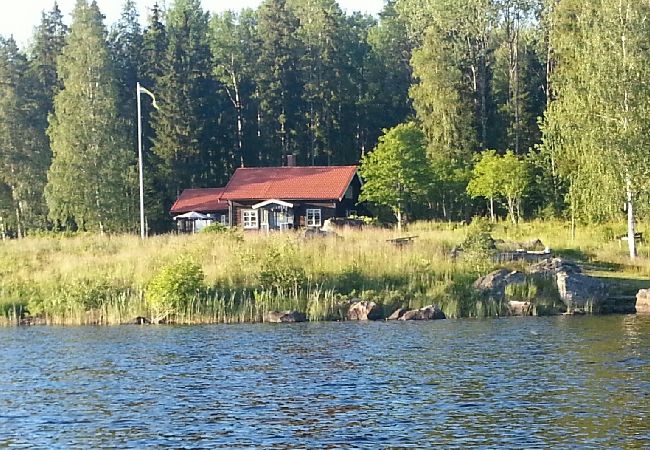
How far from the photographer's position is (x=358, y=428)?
16484 millimetres

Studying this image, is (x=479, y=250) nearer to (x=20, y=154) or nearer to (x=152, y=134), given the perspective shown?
(x=20, y=154)

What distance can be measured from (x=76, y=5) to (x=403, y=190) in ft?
88.9

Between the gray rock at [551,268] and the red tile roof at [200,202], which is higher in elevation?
the red tile roof at [200,202]

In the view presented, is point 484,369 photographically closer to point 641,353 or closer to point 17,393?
point 641,353

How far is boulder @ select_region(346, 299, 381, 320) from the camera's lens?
32.6 m

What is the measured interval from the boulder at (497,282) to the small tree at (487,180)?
25.6 metres

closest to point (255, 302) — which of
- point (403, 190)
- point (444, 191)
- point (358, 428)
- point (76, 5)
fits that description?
point (358, 428)

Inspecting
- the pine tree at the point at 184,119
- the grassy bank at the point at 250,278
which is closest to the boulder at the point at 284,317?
the grassy bank at the point at 250,278

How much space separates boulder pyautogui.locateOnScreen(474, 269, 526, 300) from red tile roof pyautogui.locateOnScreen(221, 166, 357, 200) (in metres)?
27.5

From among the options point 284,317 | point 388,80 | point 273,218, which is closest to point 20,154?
point 273,218

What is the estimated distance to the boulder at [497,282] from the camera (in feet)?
110

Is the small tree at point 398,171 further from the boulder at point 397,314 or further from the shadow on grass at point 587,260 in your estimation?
the boulder at point 397,314

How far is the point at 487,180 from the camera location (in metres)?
59.8

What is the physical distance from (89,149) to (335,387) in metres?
46.7
